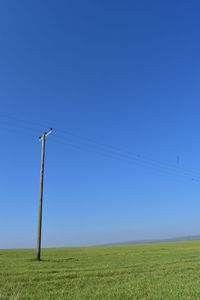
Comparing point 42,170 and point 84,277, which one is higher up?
point 42,170

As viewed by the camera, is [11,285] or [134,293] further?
[11,285]

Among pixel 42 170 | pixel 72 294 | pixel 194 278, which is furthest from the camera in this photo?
pixel 42 170

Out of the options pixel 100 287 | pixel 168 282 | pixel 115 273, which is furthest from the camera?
pixel 115 273

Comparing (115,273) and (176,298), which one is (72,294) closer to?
(176,298)

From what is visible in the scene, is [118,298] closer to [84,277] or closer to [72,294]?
[72,294]

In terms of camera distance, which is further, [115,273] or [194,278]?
[115,273]

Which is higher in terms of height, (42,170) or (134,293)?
(42,170)

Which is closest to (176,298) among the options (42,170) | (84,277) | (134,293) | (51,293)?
(134,293)

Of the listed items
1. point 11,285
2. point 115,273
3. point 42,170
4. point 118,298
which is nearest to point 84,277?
point 115,273

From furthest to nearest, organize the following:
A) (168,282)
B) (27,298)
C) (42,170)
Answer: (42,170)
(168,282)
(27,298)

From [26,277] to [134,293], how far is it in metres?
5.46

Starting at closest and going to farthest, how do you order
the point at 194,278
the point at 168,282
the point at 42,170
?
the point at 168,282 < the point at 194,278 < the point at 42,170

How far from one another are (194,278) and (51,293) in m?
6.57

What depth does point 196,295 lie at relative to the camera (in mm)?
9070
